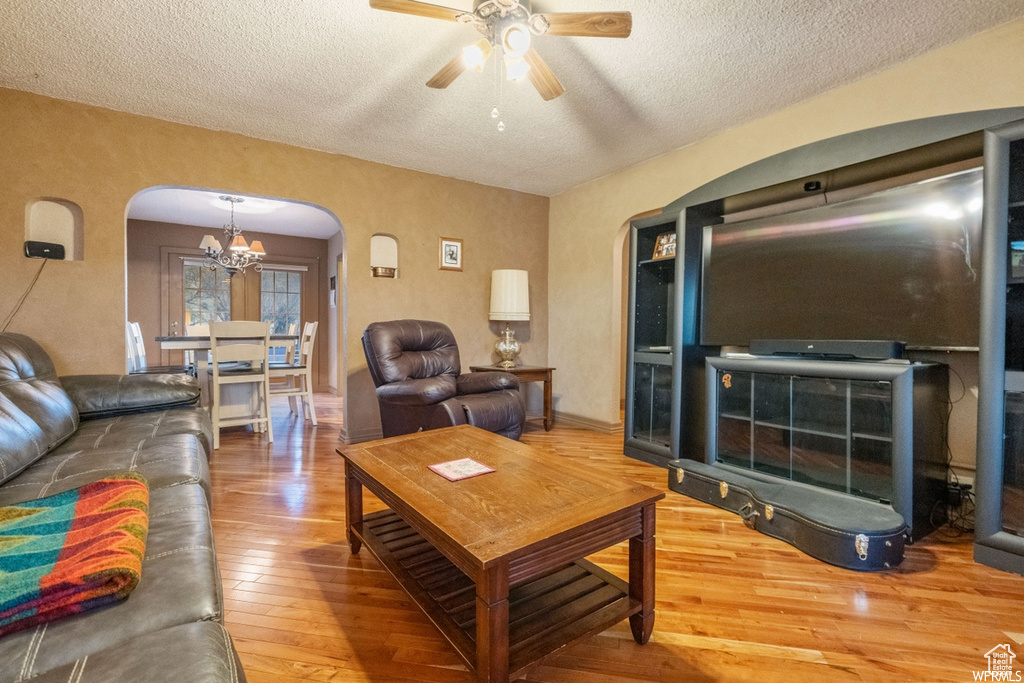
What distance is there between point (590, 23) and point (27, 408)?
2665 millimetres

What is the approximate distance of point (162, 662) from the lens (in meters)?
0.67

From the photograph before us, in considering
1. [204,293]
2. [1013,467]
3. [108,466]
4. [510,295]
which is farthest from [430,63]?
[204,293]

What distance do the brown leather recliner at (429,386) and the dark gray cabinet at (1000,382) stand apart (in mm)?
2369

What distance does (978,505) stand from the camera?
180 centimetres

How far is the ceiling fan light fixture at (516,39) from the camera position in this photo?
173 cm

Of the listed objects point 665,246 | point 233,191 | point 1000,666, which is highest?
point 233,191

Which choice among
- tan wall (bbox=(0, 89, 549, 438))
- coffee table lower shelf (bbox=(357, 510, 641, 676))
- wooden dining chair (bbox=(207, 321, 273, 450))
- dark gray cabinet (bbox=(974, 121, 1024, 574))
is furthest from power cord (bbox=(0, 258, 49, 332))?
dark gray cabinet (bbox=(974, 121, 1024, 574))

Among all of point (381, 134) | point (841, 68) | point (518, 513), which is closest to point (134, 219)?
point (381, 134)

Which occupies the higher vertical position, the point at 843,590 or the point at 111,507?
the point at 111,507

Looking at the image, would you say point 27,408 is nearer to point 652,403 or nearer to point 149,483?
Answer: point 149,483

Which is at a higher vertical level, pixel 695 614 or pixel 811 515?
pixel 811 515

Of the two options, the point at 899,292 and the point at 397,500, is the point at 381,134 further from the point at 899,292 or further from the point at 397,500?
the point at 899,292

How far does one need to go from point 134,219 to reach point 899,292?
770 cm

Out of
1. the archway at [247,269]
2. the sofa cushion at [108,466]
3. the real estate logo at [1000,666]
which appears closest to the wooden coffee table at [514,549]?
the sofa cushion at [108,466]
